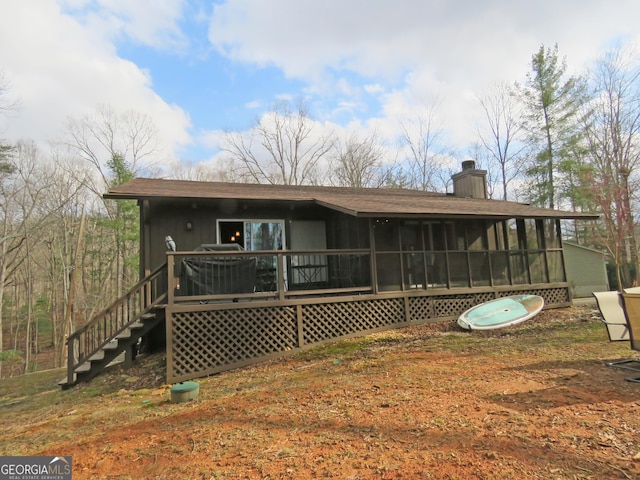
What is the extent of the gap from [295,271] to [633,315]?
22.0 ft

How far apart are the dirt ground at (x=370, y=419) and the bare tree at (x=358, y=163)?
2147 centimetres

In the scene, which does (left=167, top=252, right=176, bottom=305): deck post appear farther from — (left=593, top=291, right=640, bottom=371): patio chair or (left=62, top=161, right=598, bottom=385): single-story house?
(left=593, top=291, right=640, bottom=371): patio chair

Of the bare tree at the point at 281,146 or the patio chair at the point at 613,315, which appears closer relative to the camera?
the patio chair at the point at 613,315

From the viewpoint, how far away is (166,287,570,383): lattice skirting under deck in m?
6.45

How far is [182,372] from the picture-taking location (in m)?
6.30

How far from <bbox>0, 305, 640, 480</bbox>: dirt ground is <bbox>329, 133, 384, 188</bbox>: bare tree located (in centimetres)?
2147

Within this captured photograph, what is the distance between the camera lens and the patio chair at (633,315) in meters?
4.43

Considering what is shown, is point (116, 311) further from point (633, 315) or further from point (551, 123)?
point (551, 123)

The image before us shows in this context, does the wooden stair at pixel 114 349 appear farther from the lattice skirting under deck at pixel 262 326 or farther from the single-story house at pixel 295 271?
the lattice skirting under deck at pixel 262 326

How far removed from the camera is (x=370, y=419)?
141 inches

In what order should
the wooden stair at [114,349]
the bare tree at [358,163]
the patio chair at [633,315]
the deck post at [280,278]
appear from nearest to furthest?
the patio chair at [633,315] < the wooden stair at [114,349] < the deck post at [280,278] < the bare tree at [358,163]

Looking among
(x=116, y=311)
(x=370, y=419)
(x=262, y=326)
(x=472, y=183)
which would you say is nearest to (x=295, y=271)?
(x=262, y=326)

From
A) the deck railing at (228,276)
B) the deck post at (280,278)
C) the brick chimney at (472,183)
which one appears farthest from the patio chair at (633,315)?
the brick chimney at (472,183)

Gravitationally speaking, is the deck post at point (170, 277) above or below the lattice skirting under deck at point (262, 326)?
above
